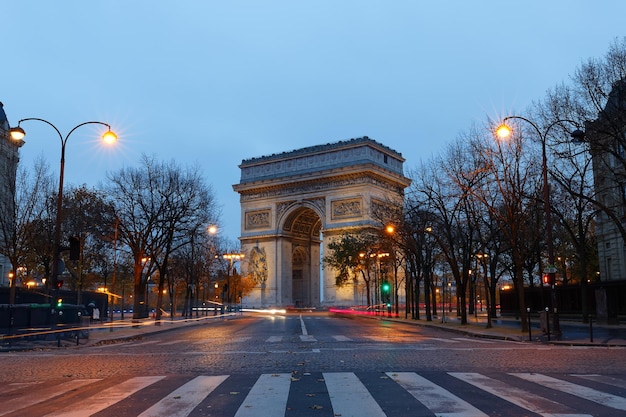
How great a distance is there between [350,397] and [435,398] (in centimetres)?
118

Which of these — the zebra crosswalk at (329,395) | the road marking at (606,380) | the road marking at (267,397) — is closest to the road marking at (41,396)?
the zebra crosswalk at (329,395)

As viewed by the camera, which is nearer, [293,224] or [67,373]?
[67,373]

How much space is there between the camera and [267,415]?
7344mm

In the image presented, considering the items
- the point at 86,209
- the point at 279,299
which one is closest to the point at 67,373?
the point at 86,209

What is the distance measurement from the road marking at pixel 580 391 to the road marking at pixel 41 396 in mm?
7793

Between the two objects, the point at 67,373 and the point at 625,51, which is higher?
the point at 625,51

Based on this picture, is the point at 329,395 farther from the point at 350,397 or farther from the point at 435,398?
the point at 435,398

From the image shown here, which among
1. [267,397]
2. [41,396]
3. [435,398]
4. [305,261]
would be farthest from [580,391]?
[305,261]

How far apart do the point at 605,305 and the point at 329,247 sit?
4167cm

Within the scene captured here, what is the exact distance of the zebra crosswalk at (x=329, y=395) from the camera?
765cm

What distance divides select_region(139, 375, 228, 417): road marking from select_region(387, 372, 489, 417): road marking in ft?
10.1

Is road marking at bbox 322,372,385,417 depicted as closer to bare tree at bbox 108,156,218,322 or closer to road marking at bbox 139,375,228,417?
road marking at bbox 139,375,228,417

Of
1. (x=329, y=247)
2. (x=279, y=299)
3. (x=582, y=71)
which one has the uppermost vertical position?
(x=582, y=71)

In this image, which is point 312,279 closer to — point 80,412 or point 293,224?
point 293,224
